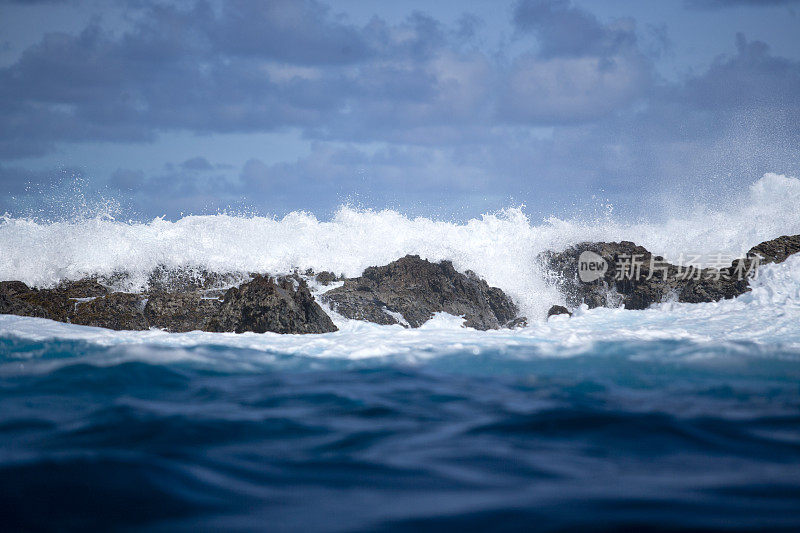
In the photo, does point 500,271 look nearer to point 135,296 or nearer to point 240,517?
point 135,296

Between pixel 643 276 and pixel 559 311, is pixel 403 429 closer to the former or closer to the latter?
pixel 559 311

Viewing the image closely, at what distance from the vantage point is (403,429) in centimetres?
313

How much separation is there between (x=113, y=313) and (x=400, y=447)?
732 centimetres

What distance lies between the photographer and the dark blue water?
2.12 metres

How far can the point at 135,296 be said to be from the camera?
30.6 feet

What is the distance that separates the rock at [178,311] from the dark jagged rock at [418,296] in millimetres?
1651

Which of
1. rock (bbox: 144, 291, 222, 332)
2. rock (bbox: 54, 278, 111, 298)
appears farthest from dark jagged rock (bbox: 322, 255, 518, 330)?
rock (bbox: 54, 278, 111, 298)

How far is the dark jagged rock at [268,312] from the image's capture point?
22.4 feet

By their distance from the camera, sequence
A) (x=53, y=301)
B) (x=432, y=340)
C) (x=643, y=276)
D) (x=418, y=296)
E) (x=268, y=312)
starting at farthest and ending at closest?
1. (x=643, y=276)
2. (x=418, y=296)
3. (x=53, y=301)
4. (x=268, y=312)
5. (x=432, y=340)

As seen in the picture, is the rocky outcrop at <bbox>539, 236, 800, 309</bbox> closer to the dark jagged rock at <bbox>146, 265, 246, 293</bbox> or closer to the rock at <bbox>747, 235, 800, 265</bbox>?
the rock at <bbox>747, 235, 800, 265</bbox>

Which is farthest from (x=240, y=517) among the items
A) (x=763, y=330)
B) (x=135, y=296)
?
(x=135, y=296)

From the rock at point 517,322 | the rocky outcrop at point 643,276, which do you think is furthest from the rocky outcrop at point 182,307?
the rocky outcrop at point 643,276

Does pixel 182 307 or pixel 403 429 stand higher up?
pixel 182 307

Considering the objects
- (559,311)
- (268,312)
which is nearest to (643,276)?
(559,311)
